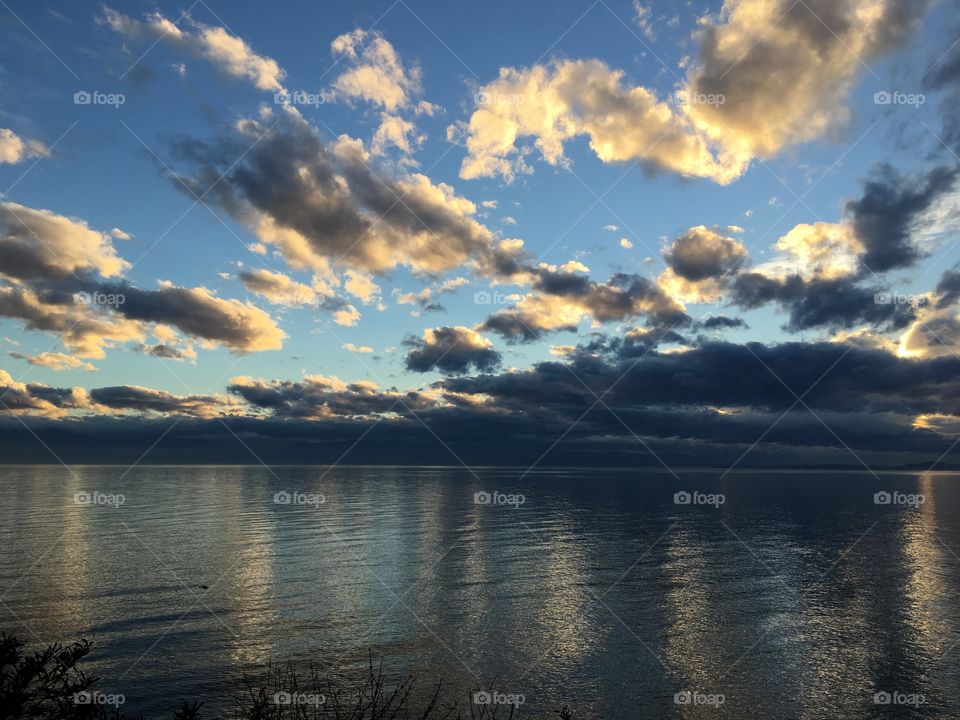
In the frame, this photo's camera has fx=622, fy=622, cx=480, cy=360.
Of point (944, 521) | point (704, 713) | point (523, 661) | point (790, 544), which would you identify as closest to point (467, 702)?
point (523, 661)

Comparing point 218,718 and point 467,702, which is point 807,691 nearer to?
point 467,702

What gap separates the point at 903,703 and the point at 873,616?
14003 mm

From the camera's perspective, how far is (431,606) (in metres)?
39.4
